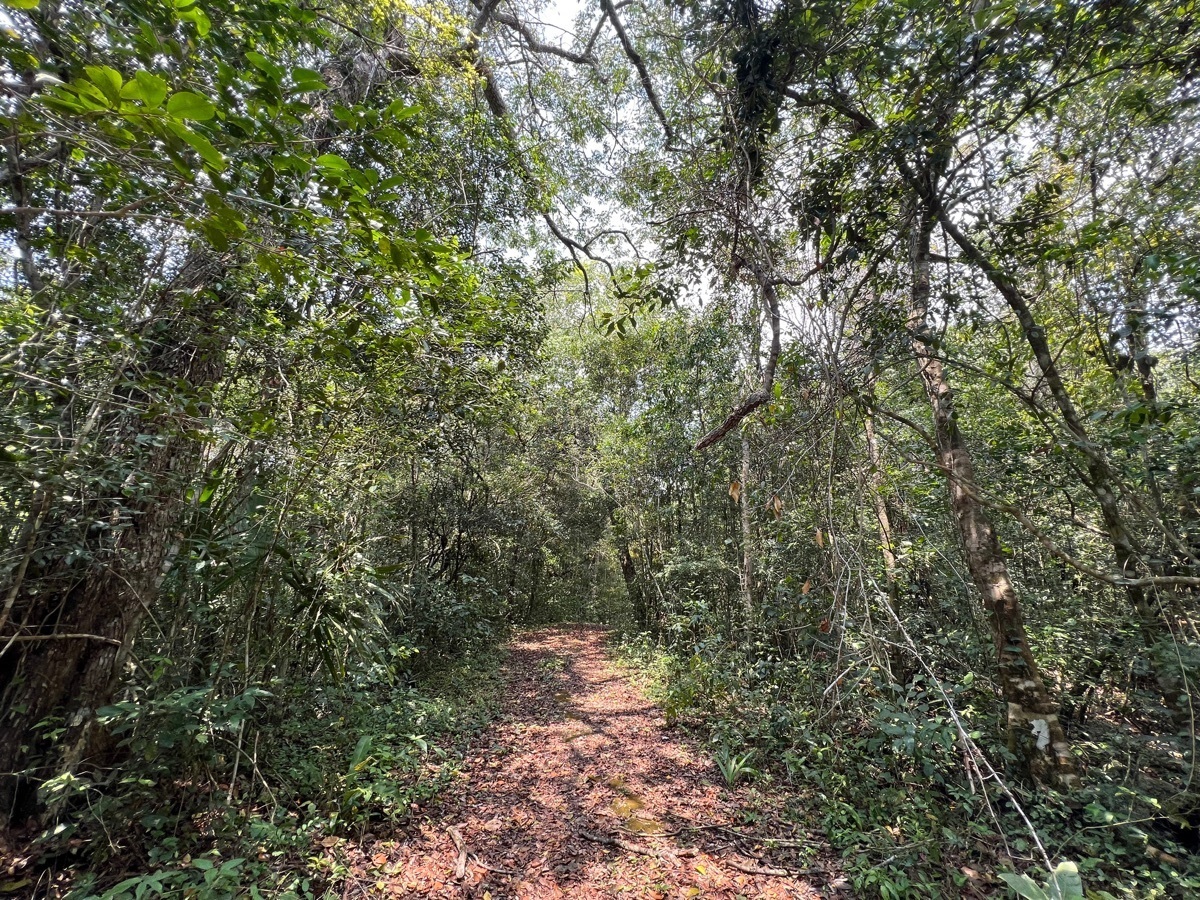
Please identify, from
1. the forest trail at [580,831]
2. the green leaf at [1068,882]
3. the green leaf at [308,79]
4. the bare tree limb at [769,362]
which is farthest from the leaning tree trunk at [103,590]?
the green leaf at [1068,882]

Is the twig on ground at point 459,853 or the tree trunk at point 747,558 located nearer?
the twig on ground at point 459,853

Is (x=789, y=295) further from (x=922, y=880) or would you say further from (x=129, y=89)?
(x=922, y=880)

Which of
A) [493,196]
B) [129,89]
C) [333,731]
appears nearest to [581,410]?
[493,196]

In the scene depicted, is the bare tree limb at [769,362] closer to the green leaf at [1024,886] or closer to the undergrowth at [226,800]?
the green leaf at [1024,886]

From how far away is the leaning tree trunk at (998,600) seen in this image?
3184 millimetres

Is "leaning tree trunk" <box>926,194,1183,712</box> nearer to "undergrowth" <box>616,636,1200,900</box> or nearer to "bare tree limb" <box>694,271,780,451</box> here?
"undergrowth" <box>616,636,1200,900</box>

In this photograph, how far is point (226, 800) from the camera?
272 cm

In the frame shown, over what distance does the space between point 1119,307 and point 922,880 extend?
3676 mm

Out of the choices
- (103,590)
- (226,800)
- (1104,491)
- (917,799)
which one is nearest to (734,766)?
(917,799)

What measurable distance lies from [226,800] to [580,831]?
227 cm

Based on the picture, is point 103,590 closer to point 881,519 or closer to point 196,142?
point 196,142

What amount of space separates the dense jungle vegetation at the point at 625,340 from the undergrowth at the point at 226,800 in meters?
0.03

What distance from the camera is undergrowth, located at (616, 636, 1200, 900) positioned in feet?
8.50

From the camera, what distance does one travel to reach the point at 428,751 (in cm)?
410
